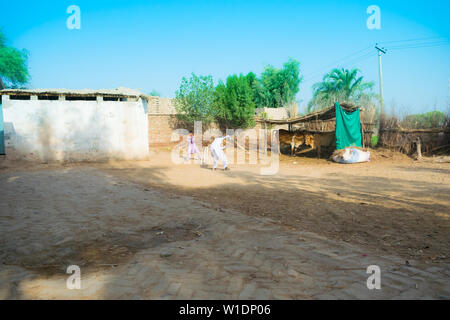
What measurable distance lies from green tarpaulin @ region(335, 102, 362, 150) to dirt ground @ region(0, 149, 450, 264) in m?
4.51

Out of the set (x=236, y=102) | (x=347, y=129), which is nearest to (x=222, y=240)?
(x=347, y=129)

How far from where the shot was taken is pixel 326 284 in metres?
2.72

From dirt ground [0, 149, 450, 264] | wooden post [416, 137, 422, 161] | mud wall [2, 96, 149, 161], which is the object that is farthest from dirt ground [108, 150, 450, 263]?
mud wall [2, 96, 149, 161]

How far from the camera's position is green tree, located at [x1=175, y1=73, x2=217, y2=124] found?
2147cm

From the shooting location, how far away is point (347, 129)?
1469cm

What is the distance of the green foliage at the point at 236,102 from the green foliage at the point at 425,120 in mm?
12246

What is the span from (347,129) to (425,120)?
4.03 m

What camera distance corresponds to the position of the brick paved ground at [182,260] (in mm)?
2607

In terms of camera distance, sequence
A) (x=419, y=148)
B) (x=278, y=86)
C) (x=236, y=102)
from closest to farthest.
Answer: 1. (x=419, y=148)
2. (x=236, y=102)
3. (x=278, y=86)

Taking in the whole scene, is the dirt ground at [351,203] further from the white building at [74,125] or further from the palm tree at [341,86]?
the palm tree at [341,86]

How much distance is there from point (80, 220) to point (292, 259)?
3.58 meters

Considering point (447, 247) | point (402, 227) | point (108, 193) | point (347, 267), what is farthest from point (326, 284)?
point (108, 193)

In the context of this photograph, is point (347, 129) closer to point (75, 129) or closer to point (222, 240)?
point (222, 240)
